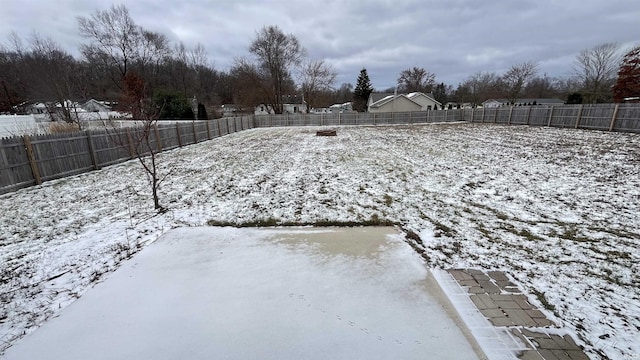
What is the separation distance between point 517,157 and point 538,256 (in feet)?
22.8

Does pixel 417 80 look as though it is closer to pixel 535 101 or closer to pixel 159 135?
pixel 535 101

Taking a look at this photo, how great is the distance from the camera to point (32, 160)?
7.40 m

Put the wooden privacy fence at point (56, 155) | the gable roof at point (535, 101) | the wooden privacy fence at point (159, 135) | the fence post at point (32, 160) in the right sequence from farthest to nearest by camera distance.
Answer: the gable roof at point (535, 101)
the fence post at point (32, 160)
the wooden privacy fence at point (159, 135)
the wooden privacy fence at point (56, 155)

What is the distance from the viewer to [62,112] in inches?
786

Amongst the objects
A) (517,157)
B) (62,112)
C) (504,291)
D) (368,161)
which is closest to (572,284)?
(504,291)

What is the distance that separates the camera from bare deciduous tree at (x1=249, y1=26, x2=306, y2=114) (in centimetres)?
3456

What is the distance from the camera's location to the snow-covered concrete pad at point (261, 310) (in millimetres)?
1919

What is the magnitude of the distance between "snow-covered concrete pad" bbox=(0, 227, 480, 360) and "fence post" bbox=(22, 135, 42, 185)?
689 centimetres

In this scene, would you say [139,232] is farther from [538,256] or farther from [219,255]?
[538,256]

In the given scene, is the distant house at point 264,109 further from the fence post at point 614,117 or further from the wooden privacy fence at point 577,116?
the fence post at point 614,117

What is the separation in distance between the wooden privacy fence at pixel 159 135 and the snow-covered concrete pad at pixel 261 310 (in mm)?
2802

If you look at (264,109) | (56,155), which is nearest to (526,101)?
(264,109)

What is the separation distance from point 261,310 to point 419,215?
3.09 m

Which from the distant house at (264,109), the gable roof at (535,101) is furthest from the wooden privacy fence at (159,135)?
the gable roof at (535,101)
